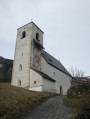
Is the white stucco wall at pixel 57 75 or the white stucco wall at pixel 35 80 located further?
the white stucco wall at pixel 57 75

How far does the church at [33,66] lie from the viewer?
27377 millimetres

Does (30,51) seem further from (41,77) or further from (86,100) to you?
(86,100)

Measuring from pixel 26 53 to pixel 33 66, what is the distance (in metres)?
3.23

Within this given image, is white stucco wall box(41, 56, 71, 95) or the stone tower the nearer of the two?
the stone tower

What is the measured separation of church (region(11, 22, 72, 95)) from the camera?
1078 inches

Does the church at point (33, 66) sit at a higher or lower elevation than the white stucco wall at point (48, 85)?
higher

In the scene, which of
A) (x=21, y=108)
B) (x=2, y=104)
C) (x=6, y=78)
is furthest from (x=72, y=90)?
(x=6, y=78)

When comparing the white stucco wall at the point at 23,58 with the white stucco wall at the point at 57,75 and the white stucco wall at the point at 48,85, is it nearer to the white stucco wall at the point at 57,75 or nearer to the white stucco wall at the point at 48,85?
the white stucco wall at the point at 48,85

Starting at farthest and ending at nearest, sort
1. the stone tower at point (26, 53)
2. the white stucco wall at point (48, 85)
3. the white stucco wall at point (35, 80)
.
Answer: the stone tower at point (26, 53)
the white stucco wall at point (48, 85)
the white stucco wall at point (35, 80)

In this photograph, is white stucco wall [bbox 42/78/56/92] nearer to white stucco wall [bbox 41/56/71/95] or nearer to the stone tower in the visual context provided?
the stone tower

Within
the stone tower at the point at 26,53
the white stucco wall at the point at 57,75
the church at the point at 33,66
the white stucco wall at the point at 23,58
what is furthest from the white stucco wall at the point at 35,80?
the white stucco wall at the point at 57,75

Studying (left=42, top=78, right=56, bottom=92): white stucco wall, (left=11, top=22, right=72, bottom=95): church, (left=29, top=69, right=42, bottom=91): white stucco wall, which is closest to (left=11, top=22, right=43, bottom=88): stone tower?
(left=11, top=22, right=72, bottom=95): church

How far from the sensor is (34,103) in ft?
53.3

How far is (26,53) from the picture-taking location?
1214 inches
